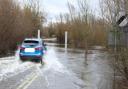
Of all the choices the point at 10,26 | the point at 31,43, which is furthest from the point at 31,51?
the point at 10,26

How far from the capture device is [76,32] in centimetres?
5325

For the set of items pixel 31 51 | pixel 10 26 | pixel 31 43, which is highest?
pixel 10 26

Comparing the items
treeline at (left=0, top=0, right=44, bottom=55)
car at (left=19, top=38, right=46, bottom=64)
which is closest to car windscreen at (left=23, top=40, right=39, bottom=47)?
car at (left=19, top=38, right=46, bottom=64)

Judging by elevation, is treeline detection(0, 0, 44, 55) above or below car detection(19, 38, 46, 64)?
above

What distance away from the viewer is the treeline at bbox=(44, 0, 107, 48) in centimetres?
3203

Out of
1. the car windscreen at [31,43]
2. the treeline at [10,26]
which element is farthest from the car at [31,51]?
the treeline at [10,26]

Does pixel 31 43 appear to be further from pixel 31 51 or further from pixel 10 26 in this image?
pixel 10 26

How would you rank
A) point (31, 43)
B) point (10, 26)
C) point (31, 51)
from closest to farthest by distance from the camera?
point (31, 51)
point (31, 43)
point (10, 26)

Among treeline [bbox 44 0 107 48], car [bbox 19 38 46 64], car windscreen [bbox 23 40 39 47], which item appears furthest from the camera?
treeline [bbox 44 0 107 48]

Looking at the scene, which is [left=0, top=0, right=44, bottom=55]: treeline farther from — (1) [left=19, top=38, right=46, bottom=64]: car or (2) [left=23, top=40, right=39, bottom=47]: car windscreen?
(1) [left=19, top=38, right=46, bottom=64]: car

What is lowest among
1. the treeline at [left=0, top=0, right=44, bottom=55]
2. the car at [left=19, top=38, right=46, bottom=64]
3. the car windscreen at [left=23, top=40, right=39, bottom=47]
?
the car at [left=19, top=38, right=46, bottom=64]

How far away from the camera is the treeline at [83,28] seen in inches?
1261

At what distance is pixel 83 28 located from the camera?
34938 millimetres

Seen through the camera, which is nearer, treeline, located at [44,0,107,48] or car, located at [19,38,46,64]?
car, located at [19,38,46,64]
